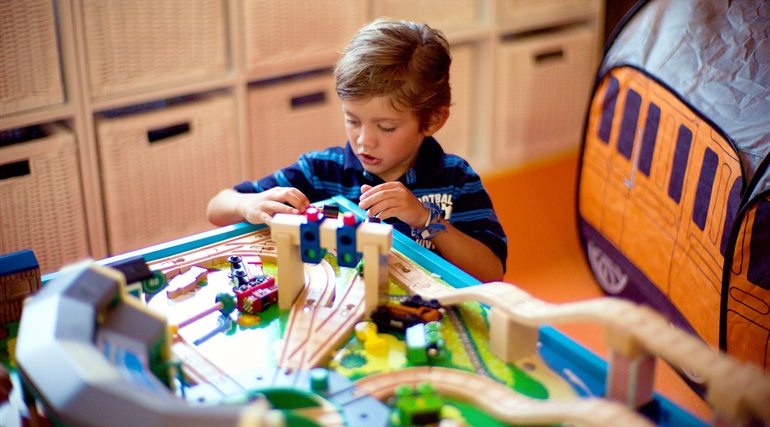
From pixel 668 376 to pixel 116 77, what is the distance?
4.42ft

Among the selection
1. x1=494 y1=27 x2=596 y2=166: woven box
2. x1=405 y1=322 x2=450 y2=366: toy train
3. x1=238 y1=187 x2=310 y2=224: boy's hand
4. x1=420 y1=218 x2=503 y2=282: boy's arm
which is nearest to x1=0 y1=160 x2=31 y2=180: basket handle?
x1=238 y1=187 x2=310 y2=224: boy's hand

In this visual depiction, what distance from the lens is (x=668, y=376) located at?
170 centimetres

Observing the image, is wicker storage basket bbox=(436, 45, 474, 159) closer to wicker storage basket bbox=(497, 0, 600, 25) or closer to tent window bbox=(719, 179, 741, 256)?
wicker storage basket bbox=(497, 0, 600, 25)

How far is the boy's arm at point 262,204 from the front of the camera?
1.16 metres

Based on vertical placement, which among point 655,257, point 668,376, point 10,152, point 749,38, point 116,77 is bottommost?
point 668,376

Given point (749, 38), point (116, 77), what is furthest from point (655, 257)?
point (116, 77)

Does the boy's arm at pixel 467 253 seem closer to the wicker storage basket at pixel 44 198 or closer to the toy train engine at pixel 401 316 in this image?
the toy train engine at pixel 401 316

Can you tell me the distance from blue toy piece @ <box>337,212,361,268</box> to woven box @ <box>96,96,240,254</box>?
1110 millimetres

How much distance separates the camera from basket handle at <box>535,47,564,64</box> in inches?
101

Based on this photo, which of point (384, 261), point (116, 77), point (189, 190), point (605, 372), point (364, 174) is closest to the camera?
point (605, 372)

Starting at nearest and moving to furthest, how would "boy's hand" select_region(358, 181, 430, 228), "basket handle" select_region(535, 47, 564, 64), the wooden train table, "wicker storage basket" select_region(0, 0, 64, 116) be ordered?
the wooden train table
"boy's hand" select_region(358, 181, 430, 228)
"wicker storage basket" select_region(0, 0, 64, 116)
"basket handle" select_region(535, 47, 564, 64)

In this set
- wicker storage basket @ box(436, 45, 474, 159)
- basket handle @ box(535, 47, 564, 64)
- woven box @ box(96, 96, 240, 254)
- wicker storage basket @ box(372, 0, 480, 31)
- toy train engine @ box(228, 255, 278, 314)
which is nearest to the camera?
toy train engine @ box(228, 255, 278, 314)

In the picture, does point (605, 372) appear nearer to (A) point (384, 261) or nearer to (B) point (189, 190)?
(A) point (384, 261)

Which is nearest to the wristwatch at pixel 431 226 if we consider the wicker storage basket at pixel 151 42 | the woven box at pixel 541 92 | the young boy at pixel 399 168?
the young boy at pixel 399 168
